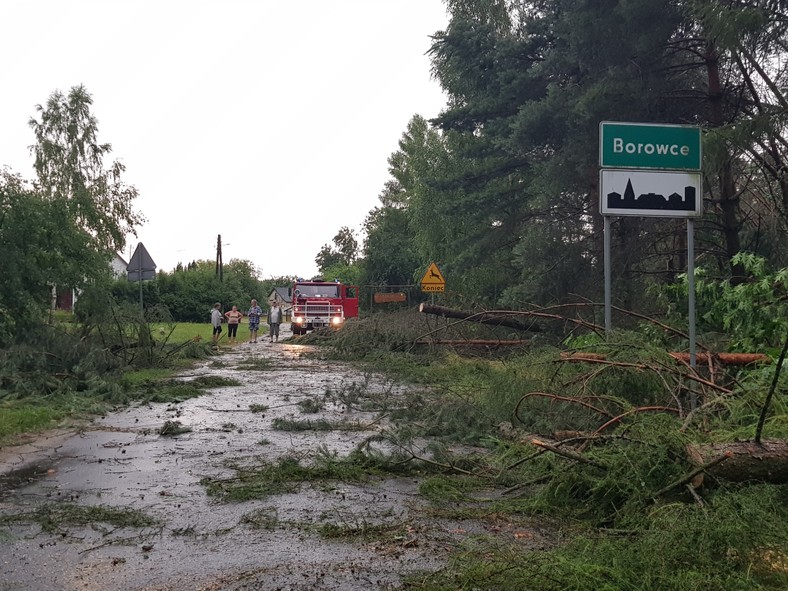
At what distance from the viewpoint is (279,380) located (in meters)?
16.1

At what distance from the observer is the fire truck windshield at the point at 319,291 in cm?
3531

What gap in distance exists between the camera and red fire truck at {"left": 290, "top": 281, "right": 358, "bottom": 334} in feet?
114

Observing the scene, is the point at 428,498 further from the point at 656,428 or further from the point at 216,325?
the point at 216,325

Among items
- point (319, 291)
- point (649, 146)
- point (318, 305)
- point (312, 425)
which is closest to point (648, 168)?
point (649, 146)

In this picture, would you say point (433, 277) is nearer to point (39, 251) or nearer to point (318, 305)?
point (318, 305)

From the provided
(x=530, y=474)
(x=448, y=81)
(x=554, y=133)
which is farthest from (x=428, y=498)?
(x=448, y=81)

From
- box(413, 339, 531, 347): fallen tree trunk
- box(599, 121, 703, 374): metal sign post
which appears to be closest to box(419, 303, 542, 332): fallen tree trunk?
box(413, 339, 531, 347): fallen tree trunk

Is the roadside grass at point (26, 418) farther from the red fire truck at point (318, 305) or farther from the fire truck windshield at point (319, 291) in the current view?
the fire truck windshield at point (319, 291)

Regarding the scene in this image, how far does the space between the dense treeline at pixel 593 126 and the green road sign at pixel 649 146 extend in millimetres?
2807

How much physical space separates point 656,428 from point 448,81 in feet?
82.0

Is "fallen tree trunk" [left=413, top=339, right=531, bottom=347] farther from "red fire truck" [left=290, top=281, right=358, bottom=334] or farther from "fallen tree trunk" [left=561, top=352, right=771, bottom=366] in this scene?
"red fire truck" [left=290, top=281, right=358, bottom=334]

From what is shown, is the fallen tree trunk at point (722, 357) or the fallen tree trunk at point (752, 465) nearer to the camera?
the fallen tree trunk at point (752, 465)

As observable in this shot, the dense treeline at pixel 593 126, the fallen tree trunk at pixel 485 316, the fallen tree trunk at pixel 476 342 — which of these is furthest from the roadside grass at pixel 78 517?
the fallen tree trunk at pixel 476 342

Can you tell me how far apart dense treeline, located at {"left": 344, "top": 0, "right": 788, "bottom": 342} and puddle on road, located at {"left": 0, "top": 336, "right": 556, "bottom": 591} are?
24.1 feet
